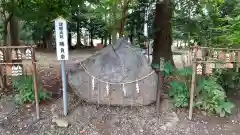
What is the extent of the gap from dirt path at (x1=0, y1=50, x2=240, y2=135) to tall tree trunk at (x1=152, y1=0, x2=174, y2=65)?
2.62 meters

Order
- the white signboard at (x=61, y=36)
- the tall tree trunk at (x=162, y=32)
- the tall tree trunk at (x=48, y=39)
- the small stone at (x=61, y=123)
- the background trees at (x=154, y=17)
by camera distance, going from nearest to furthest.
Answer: the white signboard at (x=61, y=36), the small stone at (x=61, y=123), the background trees at (x=154, y=17), the tall tree trunk at (x=162, y=32), the tall tree trunk at (x=48, y=39)

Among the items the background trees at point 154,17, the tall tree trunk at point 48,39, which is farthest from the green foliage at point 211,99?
the tall tree trunk at point 48,39

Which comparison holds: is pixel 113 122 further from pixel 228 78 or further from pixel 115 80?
pixel 228 78

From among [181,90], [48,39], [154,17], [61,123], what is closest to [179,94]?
[181,90]

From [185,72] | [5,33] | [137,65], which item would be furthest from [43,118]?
[185,72]

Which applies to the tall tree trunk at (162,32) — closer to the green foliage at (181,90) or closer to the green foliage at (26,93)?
the green foliage at (181,90)

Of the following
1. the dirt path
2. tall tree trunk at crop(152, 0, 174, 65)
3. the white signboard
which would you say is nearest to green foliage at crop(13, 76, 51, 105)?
the dirt path

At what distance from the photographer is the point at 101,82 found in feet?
14.6

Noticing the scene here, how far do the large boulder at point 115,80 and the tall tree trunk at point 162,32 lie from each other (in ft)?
7.88

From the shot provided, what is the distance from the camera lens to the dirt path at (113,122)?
13.3 feet

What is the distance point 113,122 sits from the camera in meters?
4.25

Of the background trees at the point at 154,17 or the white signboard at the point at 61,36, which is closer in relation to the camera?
the white signboard at the point at 61,36

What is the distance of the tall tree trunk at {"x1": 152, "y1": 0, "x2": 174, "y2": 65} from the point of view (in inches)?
263

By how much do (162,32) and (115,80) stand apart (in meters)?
2.99
